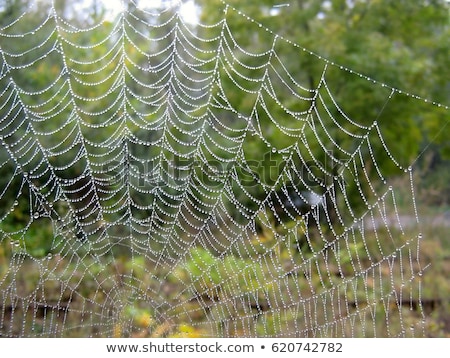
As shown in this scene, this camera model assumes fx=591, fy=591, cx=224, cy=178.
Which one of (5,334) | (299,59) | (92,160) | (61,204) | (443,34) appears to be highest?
(443,34)

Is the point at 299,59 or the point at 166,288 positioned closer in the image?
the point at 166,288

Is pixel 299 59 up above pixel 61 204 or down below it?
above

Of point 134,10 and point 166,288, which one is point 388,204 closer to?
point 166,288

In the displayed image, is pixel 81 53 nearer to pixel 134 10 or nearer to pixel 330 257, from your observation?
pixel 134 10

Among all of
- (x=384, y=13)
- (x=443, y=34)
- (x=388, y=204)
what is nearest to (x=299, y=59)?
(x=384, y=13)
